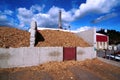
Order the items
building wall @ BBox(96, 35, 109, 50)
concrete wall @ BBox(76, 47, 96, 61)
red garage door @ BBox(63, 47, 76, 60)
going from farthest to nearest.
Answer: building wall @ BBox(96, 35, 109, 50) → concrete wall @ BBox(76, 47, 96, 61) → red garage door @ BBox(63, 47, 76, 60)

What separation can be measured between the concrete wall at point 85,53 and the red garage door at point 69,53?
57 cm

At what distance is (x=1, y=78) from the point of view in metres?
7.19

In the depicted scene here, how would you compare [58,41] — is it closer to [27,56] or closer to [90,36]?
[90,36]

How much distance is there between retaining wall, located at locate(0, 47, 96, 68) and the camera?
30.1 feet

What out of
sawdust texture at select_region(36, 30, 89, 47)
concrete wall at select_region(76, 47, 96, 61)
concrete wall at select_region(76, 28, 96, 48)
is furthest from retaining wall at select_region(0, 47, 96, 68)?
concrete wall at select_region(76, 28, 96, 48)

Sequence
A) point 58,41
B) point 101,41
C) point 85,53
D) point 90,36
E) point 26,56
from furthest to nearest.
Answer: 1. point 101,41
2. point 90,36
3. point 58,41
4. point 85,53
5. point 26,56

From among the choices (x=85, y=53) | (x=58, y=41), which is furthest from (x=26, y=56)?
(x=85, y=53)

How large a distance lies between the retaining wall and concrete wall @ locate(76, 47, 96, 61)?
2.53m

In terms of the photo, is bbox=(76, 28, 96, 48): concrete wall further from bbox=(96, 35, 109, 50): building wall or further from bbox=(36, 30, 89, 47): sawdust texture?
bbox=(96, 35, 109, 50): building wall

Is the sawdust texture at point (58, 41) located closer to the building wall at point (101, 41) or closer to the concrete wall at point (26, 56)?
the concrete wall at point (26, 56)

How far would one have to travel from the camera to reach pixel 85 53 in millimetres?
13828

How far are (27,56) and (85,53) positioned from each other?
7.27 m

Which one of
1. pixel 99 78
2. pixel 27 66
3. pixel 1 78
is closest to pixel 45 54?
pixel 27 66

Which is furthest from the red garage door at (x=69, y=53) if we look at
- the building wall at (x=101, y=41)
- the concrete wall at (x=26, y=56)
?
the building wall at (x=101, y=41)
